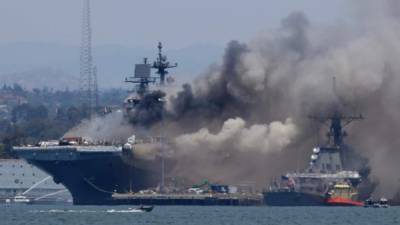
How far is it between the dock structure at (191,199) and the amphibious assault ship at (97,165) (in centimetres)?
188

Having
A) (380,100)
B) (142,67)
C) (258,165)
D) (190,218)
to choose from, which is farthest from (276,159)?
(190,218)

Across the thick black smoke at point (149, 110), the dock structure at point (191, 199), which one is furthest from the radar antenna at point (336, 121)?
the thick black smoke at point (149, 110)

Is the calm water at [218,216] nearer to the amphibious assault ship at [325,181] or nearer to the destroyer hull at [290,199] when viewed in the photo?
the destroyer hull at [290,199]

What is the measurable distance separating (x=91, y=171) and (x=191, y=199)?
34.2ft

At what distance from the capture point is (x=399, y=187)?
494 ft

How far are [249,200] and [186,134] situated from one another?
34.1 feet

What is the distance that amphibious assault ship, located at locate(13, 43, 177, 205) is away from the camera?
15012cm

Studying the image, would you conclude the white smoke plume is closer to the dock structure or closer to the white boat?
the dock structure

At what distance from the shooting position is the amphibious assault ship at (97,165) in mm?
150125

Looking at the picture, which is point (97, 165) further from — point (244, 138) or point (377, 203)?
point (377, 203)

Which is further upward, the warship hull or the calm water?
Answer: the warship hull

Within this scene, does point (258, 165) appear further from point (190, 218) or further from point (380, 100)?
point (190, 218)

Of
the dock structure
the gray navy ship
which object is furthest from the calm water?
the gray navy ship

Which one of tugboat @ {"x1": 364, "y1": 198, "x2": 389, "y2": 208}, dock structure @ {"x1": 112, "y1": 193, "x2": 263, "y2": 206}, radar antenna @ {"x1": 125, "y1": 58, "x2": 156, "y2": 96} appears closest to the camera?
tugboat @ {"x1": 364, "y1": 198, "x2": 389, "y2": 208}
